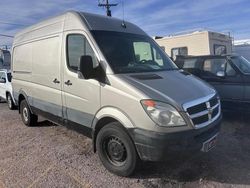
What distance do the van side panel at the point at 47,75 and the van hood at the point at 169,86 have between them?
5.86ft

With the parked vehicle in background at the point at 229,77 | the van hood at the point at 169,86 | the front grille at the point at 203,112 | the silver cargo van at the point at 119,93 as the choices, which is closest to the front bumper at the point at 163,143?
the silver cargo van at the point at 119,93

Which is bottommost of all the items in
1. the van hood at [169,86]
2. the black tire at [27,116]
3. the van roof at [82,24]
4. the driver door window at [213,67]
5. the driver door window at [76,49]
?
the black tire at [27,116]

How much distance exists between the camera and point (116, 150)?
443 cm

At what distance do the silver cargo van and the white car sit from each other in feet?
17.1

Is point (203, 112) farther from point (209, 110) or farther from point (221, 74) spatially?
point (221, 74)

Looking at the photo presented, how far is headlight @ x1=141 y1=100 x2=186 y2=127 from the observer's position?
3.84 m

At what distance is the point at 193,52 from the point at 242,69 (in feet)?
26.1

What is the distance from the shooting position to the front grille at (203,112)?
3.99 m

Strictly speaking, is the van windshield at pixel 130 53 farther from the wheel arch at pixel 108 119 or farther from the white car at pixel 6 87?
the white car at pixel 6 87

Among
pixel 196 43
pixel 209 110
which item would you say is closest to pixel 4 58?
pixel 196 43

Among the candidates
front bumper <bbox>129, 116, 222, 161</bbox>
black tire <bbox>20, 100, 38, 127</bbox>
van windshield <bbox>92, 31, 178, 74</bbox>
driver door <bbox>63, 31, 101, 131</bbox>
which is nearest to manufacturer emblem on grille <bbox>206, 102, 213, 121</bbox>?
front bumper <bbox>129, 116, 222, 161</bbox>

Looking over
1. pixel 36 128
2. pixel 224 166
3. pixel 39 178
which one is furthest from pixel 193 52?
pixel 39 178

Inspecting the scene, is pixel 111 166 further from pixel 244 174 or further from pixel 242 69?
pixel 242 69

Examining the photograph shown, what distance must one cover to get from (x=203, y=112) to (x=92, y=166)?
2.00 m
